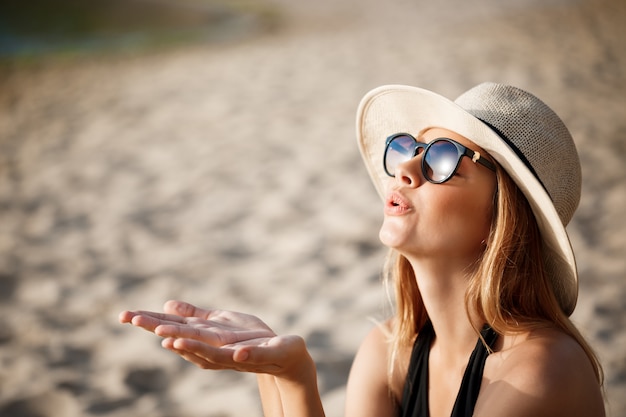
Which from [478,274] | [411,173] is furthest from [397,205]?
[478,274]

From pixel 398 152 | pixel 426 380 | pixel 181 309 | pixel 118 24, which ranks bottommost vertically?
pixel 426 380

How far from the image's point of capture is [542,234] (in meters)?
1.57

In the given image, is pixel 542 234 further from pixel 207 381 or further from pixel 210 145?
pixel 210 145

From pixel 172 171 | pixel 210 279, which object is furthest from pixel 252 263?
pixel 172 171

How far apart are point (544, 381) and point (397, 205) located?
513mm

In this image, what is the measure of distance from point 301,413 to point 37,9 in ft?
61.1

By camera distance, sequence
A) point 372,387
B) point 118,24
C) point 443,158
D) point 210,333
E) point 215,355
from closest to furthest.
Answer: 1. point 215,355
2. point 210,333
3. point 443,158
4. point 372,387
5. point 118,24

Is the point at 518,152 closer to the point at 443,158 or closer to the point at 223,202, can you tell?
the point at 443,158

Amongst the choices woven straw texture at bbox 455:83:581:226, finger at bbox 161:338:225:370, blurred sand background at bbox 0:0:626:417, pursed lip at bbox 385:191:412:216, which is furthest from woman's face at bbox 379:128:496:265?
blurred sand background at bbox 0:0:626:417

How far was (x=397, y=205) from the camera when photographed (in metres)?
1.56

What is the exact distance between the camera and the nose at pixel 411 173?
5.07ft

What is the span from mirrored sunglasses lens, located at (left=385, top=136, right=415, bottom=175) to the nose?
78mm

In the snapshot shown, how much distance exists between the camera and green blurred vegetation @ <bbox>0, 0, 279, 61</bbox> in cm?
1200

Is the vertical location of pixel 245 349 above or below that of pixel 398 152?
below
